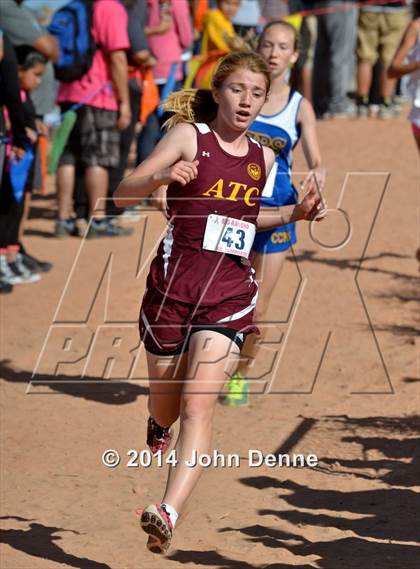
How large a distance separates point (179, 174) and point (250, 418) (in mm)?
2749

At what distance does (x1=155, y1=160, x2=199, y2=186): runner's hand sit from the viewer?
177 inches

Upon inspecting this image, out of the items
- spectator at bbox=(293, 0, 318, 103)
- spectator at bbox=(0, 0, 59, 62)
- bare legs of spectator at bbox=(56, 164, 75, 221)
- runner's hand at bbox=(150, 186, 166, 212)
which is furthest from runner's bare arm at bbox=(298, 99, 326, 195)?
spectator at bbox=(293, 0, 318, 103)

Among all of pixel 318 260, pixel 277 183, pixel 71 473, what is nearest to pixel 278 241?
pixel 277 183

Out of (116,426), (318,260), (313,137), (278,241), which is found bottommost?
(318,260)

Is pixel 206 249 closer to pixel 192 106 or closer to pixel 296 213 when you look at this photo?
pixel 296 213

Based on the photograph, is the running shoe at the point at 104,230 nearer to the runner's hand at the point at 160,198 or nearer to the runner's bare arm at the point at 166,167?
the runner's hand at the point at 160,198

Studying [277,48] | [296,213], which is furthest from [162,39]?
[296,213]

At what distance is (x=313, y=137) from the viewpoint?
6539 mm

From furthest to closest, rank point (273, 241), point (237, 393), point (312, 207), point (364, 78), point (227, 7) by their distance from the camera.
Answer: point (364, 78)
point (227, 7)
point (237, 393)
point (273, 241)
point (312, 207)

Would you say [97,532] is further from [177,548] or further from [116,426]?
[116,426]

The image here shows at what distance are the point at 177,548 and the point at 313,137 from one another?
8.08 feet

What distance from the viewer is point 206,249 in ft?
15.9

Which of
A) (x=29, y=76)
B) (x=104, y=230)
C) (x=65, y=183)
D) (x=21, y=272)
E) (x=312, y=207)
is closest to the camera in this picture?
(x=312, y=207)

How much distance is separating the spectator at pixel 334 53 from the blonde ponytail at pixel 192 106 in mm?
8708
